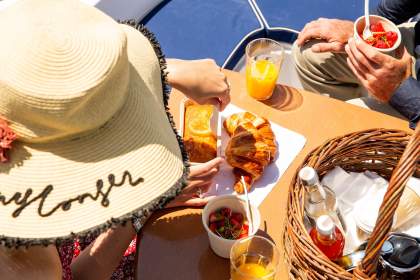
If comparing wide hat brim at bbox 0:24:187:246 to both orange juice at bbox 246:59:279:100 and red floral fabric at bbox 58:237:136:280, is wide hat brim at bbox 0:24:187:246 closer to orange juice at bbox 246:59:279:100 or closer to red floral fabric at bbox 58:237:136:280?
red floral fabric at bbox 58:237:136:280

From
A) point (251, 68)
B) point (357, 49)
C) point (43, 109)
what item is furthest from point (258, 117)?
point (43, 109)

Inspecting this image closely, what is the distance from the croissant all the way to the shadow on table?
0.13m

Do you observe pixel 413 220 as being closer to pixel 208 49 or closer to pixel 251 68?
pixel 251 68

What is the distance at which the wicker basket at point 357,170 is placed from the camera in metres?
0.64

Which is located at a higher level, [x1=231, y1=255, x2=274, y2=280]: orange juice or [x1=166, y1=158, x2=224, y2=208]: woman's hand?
[x1=166, y1=158, x2=224, y2=208]: woman's hand

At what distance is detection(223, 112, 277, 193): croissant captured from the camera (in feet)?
3.60

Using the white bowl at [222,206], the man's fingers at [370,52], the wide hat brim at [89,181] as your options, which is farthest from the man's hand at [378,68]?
the wide hat brim at [89,181]

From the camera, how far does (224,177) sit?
1.13 m

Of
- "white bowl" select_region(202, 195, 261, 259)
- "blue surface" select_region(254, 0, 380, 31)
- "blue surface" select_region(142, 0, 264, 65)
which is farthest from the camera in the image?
"blue surface" select_region(254, 0, 380, 31)

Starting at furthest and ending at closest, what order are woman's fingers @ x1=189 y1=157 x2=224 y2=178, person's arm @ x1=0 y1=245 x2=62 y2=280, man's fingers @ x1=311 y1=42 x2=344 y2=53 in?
man's fingers @ x1=311 y1=42 x2=344 y2=53
woman's fingers @ x1=189 y1=157 x2=224 y2=178
person's arm @ x1=0 y1=245 x2=62 y2=280

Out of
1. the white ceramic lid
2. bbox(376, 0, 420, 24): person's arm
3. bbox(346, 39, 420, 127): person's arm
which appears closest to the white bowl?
the white ceramic lid

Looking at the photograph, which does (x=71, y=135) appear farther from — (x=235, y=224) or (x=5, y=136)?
(x=235, y=224)

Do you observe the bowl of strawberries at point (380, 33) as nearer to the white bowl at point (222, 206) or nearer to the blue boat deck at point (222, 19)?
the white bowl at point (222, 206)

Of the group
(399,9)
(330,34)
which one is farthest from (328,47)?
(399,9)
